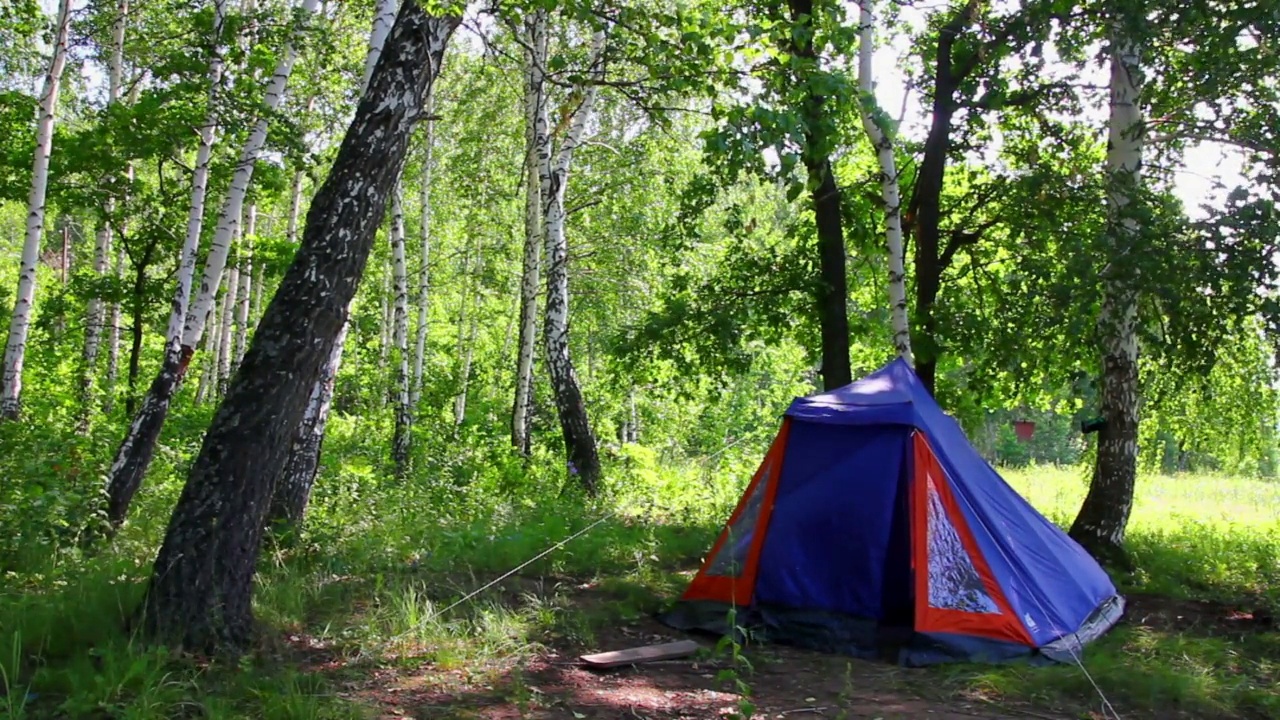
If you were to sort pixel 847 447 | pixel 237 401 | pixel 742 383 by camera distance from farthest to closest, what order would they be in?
pixel 742 383, pixel 847 447, pixel 237 401

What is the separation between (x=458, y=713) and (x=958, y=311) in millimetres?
6955

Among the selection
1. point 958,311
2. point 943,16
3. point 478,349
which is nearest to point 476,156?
point 943,16

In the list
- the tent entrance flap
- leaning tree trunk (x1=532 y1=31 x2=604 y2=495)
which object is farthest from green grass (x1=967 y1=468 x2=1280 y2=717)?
leaning tree trunk (x1=532 y1=31 x2=604 y2=495)

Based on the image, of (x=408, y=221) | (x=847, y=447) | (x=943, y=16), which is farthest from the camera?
(x=408, y=221)

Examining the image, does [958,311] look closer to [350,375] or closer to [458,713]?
[458,713]

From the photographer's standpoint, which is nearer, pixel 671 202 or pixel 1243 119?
pixel 1243 119

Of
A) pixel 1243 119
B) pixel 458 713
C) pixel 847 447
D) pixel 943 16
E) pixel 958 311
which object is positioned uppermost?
pixel 943 16

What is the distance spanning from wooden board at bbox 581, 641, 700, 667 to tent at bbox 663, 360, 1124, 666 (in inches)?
12.8

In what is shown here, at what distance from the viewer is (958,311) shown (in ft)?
31.5

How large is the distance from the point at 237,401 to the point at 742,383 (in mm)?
22750

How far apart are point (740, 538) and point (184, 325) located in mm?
4704

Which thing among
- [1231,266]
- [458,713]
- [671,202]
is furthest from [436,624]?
[671,202]

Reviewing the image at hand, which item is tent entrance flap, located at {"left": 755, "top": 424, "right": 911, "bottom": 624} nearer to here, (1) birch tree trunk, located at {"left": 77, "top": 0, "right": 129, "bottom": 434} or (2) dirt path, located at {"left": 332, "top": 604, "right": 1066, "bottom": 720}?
(2) dirt path, located at {"left": 332, "top": 604, "right": 1066, "bottom": 720}

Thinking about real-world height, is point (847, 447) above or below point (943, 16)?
below
